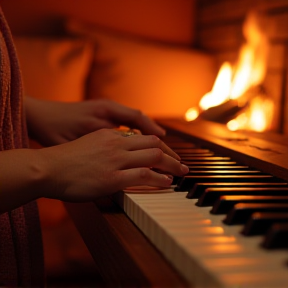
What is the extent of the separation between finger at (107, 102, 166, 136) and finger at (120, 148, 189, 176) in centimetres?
36

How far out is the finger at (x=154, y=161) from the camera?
2.23 ft

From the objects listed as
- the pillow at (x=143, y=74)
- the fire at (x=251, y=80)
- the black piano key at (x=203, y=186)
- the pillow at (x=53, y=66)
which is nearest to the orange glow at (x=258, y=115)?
the fire at (x=251, y=80)

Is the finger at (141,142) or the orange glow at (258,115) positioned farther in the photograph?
the orange glow at (258,115)

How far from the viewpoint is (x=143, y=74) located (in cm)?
226

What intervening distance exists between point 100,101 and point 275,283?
2.55 ft

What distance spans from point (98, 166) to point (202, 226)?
0.19 meters

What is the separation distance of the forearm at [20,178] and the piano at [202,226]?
93 mm

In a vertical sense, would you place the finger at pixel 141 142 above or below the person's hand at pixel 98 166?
above

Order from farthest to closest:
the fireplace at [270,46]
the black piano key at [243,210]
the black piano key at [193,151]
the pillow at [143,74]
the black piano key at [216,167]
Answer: the pillow at [143,74], the fireplace at [270,46], the black piano key at [193,151], the black piano key at [216,167], the black piano key at [243,210]

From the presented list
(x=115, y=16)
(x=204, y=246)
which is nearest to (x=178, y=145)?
(x=204, y=246)

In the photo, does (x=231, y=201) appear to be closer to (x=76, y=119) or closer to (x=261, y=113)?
(x=76, y=119)

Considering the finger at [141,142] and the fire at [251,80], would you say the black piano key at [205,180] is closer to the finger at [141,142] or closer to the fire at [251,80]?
the finger at [141,142]

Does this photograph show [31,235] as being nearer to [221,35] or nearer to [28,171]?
[28,171]

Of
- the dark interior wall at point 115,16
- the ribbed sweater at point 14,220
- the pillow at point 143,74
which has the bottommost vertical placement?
the ribbed sweater at point 14,220
